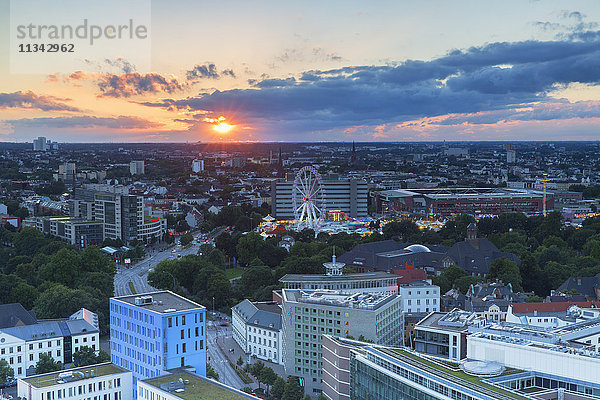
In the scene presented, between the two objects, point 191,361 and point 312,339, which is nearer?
point 191,361

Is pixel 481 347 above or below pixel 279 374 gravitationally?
above

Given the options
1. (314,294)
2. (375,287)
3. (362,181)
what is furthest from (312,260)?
(362,181)

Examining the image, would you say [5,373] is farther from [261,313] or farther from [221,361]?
[261,313]

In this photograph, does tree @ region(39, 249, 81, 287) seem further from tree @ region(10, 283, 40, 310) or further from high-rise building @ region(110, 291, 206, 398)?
high-rise building @ region(110, 291, 206, 398)

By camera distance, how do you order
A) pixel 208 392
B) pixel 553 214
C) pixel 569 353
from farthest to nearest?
pixel 553 214
pixel 569 353
pixel 208 392

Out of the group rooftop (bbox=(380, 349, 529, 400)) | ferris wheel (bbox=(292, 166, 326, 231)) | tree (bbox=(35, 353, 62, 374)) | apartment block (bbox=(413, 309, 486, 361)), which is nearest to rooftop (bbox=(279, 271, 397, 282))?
apartment block (bbox=(413, 309, 486, 361))

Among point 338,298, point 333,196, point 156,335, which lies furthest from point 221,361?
point 333,196

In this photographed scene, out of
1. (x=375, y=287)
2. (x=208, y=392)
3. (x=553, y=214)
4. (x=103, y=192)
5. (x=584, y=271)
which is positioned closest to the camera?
(x=208, y=392)

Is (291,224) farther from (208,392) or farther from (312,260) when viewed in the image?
(208,392)
